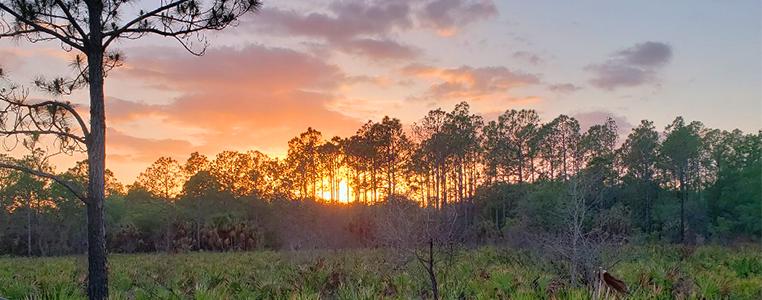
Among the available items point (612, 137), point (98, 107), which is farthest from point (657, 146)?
point (98, 107)

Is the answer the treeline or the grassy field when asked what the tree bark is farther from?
the treeline

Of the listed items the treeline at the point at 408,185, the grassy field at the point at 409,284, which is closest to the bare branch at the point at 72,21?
the grassy field at the point at 409,284

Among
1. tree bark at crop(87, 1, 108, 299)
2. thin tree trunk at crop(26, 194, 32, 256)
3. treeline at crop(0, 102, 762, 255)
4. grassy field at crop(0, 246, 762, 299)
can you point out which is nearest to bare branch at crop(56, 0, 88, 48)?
tree bark at crop(87, 1, 108, 299)

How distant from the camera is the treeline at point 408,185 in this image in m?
51.1

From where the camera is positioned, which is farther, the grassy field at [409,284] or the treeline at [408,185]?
the treeline at [408,185]

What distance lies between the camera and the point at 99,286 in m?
11.3

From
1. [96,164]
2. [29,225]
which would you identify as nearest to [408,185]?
[29,225]

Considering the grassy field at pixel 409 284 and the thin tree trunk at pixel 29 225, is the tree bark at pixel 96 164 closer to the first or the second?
the grassy field at pixel 409 284

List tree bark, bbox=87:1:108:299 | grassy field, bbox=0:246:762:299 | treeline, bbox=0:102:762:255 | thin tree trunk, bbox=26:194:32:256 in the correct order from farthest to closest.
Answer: thin tree trunk, bbox=26:194:32:256 < treeline, bbox=0:102:762:255 < tree bark, bbox=87:1:108:299 < grassy field, bbox=0:246:762:299

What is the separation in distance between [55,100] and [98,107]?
0.91 meters

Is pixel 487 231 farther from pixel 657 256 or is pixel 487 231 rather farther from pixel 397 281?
pixel 397 281

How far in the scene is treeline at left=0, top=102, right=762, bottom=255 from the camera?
5106cm

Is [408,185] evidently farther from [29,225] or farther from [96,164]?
[96,164]

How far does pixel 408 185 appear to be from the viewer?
58188 mm
